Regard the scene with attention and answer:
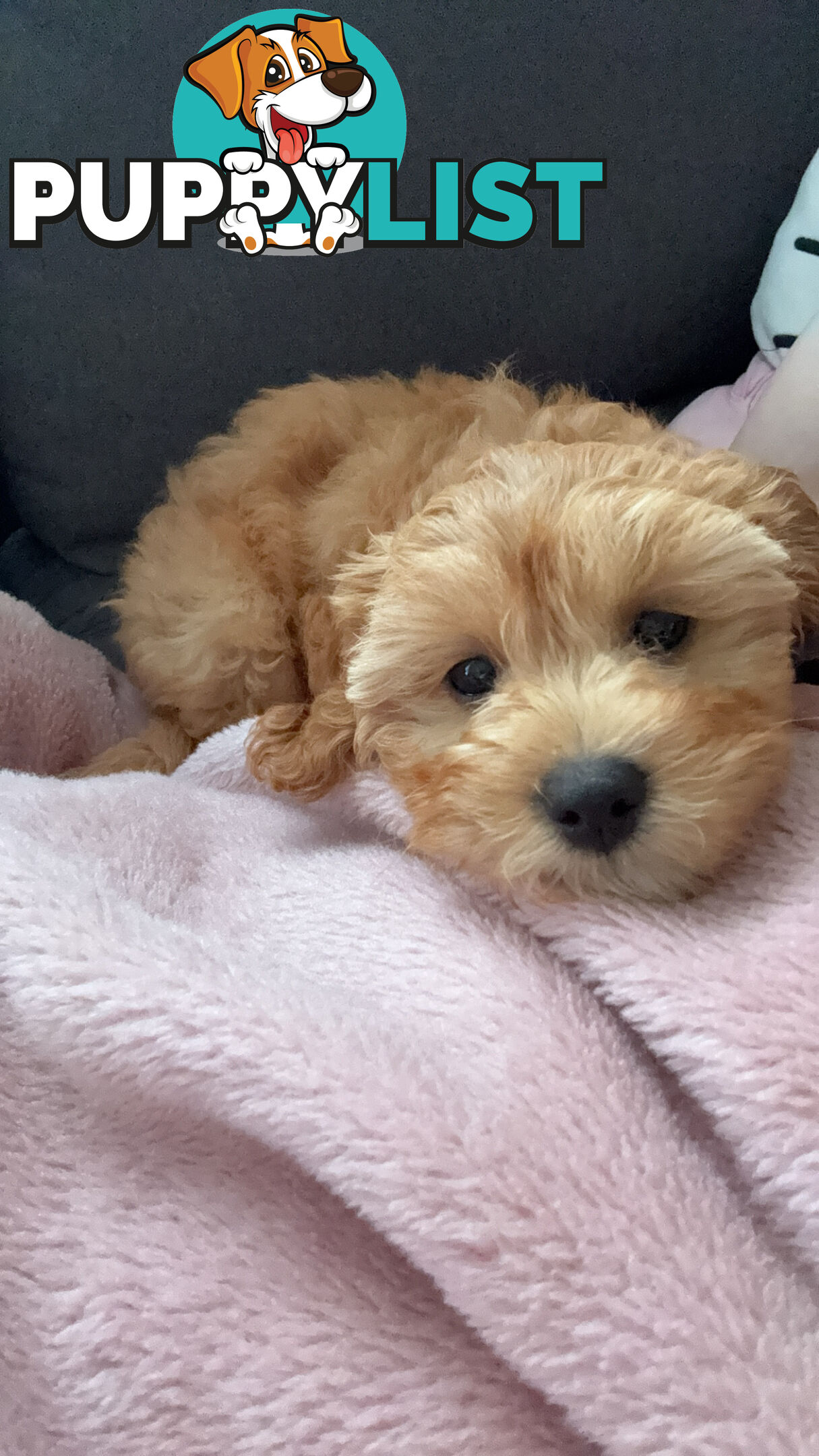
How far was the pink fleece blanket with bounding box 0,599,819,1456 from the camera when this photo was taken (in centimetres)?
63

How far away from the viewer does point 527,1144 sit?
697mm

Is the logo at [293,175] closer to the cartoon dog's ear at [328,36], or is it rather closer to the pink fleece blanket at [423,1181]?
the cartoon dog's ear at [328,36]

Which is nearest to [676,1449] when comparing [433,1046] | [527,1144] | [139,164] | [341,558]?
[527,1144]

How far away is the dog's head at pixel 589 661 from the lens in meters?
0.85

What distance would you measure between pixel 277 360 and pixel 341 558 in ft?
2.41

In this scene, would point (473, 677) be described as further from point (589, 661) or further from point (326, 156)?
point (326, 156)

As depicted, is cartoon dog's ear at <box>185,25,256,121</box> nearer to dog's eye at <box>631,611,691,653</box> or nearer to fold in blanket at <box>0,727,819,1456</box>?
dog's eye at <box>631,611,691,653</box>

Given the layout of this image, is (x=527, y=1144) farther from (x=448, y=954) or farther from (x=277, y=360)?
(x=277, y=360)

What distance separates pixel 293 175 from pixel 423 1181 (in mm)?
1813

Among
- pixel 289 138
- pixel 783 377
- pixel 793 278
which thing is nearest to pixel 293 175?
pixel 289 138

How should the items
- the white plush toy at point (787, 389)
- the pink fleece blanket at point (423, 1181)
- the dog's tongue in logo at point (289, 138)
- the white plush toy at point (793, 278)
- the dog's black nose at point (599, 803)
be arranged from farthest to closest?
the dog's tongue in logo at point (289, 138) → the white plush toy at point (793, 278) → the white plush toy at point (787, 389) → the dog's black nose at point (599, 803) → the pink fleece blanket at point (423, 1181)

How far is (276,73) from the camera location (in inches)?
67.2

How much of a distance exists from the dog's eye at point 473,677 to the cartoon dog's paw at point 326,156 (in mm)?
1252

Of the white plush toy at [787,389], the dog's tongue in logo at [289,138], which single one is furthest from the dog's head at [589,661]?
the dog's tongue in logo at [289,138]
